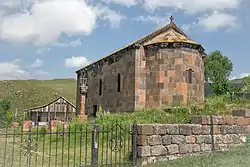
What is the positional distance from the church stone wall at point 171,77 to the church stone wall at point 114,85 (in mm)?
1213

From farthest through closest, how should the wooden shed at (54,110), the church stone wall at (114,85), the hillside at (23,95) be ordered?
the hillside at (23,95) → the wooden shed at (54,110) → the church stone wall at (114,85)

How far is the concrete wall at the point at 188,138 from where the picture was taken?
899 centimetres

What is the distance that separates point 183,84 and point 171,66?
1.38 m

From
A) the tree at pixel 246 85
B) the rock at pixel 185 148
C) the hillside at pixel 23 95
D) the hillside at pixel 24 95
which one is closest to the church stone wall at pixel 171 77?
the rock at pixel 185 148

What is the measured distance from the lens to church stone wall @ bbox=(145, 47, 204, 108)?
64.2 ft

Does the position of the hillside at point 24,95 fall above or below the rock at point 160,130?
above

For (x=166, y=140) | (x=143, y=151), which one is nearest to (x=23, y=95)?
(x=166, y=140)

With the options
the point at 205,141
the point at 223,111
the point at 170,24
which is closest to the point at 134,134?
the point at 205,141

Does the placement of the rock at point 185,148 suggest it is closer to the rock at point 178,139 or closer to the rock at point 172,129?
the rock at point 178,139

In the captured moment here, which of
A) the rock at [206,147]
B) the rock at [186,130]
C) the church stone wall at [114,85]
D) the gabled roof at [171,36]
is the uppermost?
the gabled roof at [171,36]

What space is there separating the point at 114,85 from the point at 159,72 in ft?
15.4

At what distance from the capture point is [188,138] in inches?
398

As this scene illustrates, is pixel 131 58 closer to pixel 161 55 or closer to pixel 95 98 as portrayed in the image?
pixel 161 55

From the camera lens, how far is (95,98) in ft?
92.2
